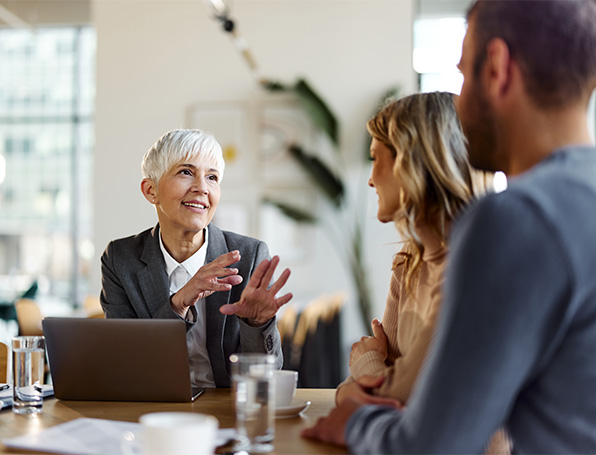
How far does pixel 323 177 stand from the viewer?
5.66m

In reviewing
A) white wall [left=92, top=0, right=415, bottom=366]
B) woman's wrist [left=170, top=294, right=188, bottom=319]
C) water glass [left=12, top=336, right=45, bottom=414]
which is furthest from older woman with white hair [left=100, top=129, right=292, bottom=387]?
white wall [left=92, top=0, right=415, bottom=366]

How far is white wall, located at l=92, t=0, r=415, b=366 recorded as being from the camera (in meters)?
5.80

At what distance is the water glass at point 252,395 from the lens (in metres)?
1.14

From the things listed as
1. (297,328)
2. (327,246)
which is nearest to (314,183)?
(327,246)

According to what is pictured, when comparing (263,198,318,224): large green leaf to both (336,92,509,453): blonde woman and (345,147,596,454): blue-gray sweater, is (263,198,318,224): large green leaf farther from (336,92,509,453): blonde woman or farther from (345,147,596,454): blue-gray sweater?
(345,147,596,454): blue-gray sweater

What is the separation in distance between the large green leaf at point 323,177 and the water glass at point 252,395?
4510 millimetres

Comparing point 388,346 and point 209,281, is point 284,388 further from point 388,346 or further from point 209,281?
point 209,281

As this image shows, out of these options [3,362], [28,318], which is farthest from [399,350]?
[28,318]

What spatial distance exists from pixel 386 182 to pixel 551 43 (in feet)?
1.82

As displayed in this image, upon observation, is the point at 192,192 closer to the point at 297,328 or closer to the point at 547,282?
the point at 547,282

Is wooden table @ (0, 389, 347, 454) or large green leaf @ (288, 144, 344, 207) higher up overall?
large green leaf @ (288, 144, 344, 207)

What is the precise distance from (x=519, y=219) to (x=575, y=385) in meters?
0.27

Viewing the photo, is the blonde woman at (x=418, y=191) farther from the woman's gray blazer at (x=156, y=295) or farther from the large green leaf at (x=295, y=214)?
the large green leaf at (x=295, y=214)

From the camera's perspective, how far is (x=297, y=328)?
3.99m
